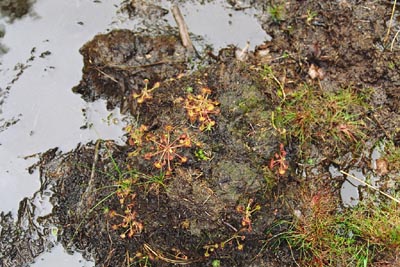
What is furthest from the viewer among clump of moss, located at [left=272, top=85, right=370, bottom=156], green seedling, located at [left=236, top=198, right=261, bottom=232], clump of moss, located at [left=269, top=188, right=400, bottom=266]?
clump of moss, located at [left=272, top=85, right=370, bottom=156]

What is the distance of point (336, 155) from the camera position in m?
2.82

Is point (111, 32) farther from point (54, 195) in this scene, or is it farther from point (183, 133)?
point (54, 195)

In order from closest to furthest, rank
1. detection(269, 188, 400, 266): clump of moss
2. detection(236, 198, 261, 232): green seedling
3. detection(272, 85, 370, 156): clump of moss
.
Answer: detection(236, 198, 261, 232): green seedling → detection(269, 188, 400, 266): clump of moss → detection(272, 85, 370, 156): clump of moss

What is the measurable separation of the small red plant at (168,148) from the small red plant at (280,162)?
0.50 m

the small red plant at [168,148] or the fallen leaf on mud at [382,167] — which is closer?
the small red plant at [168,148]

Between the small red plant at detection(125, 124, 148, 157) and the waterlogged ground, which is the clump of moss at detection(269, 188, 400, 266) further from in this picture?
the small red plant at detection(125, 124, 148, 157)

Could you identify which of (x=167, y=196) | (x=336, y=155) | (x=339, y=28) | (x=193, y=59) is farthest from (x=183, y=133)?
(x=339, y=28)

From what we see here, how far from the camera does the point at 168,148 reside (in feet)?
8.27

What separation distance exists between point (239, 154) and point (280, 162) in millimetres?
256

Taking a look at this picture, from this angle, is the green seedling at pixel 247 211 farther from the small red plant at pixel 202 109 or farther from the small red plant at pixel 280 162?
the small red plant at pixel 202 109

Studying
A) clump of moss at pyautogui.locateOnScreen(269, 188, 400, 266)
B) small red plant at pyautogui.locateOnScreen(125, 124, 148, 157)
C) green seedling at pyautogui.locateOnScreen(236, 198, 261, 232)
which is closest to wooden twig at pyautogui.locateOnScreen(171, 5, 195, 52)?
small red plant at pyautogui.locateOnScreen(125, 124, 148, 157)

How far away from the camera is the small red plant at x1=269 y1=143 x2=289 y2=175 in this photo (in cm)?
259

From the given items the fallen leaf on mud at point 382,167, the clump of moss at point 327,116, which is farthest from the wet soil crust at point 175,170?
the fallen leaf on mud at point 382,167

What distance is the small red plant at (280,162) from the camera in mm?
2586
